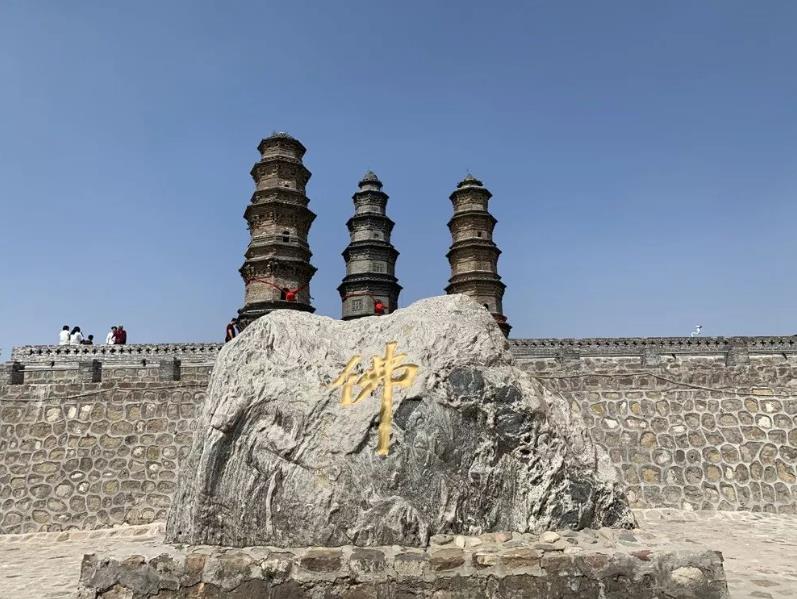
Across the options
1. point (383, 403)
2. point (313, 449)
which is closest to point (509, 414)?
point (383, 403)

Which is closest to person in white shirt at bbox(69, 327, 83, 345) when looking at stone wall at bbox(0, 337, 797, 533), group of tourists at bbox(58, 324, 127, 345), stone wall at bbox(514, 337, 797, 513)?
group of tourists at bbox(58, 324, 127, 345)

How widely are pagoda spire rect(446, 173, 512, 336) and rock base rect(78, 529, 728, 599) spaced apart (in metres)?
20.8

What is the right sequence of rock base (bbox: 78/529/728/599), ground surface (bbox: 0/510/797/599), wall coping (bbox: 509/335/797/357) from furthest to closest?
wall coping (bbox: 509/335/797/357) < ground surface (bbox: 0/510/797/599) < rock base (bbox: 78/529/728/599)

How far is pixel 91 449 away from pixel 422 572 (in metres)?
6.26

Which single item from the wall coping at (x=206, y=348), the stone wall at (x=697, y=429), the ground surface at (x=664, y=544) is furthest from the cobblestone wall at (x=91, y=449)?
the wall coping at (x=206, y=348)

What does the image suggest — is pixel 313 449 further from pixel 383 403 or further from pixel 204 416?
pixel 204 416

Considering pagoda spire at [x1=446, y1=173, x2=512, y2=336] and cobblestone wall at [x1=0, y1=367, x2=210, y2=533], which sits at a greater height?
pagoda spire at [x1=446, y1=173, x2=512, y2=336]

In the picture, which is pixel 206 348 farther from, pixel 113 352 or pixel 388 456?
pixel 388 456

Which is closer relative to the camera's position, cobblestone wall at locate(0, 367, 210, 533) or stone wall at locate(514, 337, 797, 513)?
stone wall at locate(514, 337, 797, 513)

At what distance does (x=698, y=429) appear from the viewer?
805cm

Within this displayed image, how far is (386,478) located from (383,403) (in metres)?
0.48

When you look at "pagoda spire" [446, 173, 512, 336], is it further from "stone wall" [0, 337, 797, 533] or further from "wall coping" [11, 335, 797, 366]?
"stone wall" [0, 337, 797, 533]

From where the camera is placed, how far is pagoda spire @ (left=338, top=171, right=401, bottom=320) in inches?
1013

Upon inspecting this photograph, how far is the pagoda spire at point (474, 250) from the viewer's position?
2517 cm
